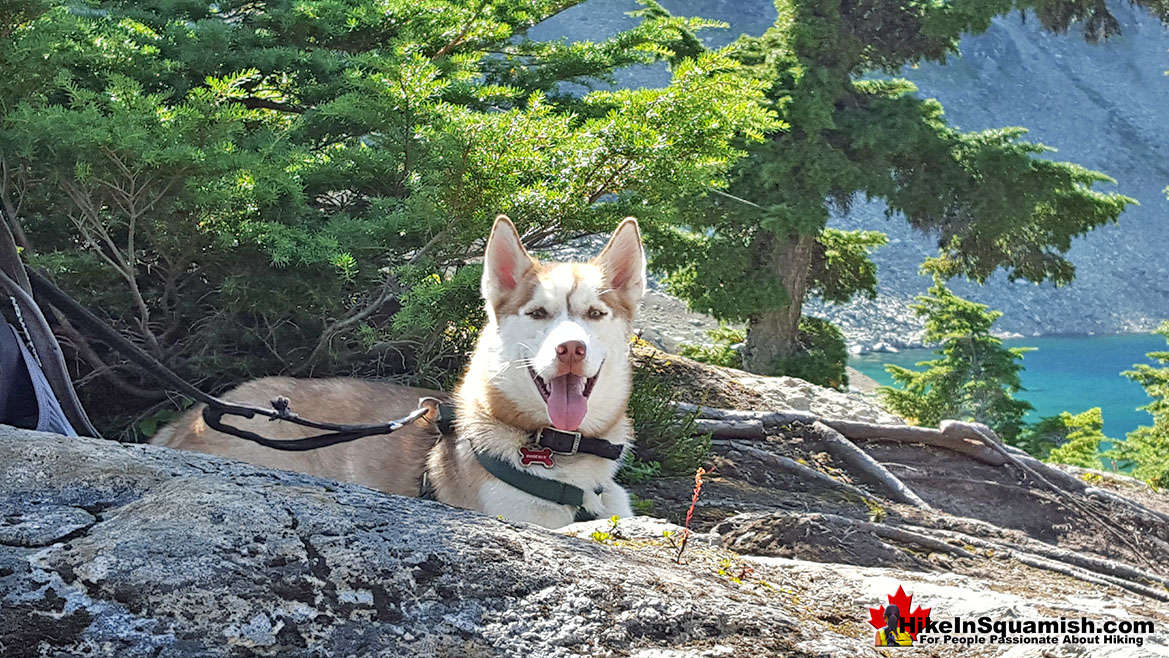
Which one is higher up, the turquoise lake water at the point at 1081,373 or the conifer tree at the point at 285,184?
the turquoise lake water at the point at 1081,373

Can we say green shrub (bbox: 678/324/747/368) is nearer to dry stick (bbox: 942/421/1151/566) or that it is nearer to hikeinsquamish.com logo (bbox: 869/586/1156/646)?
dry stick (bbox: 942/421/1151/566)

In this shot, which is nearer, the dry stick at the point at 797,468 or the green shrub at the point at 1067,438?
the dry stick at the point at 797,468

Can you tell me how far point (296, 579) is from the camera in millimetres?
Answer: 1819

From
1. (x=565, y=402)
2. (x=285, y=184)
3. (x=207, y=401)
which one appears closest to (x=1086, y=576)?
(x=565, y=402)

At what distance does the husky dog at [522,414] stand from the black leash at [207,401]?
32 cm

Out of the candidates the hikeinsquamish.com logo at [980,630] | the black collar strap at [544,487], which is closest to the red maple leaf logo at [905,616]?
the hikeinsquamish.com logo at [980,630]

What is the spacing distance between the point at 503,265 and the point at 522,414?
2.19 ft

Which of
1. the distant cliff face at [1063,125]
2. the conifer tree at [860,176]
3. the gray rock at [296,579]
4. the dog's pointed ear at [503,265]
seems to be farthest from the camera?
the distant cliff face at [1063,125]

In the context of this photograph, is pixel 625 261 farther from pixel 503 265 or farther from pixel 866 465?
pixel 866 465

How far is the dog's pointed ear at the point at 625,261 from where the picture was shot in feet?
14.6

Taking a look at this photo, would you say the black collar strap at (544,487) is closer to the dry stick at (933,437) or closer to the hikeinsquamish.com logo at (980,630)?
the hikeinsquamish.com logo at (980,630)

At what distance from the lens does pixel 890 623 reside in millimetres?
2275

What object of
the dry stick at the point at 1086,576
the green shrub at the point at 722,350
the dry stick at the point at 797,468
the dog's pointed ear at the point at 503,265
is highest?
→ the green shrub at the point at 722,350

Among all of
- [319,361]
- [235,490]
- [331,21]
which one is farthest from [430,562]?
[331,21]
